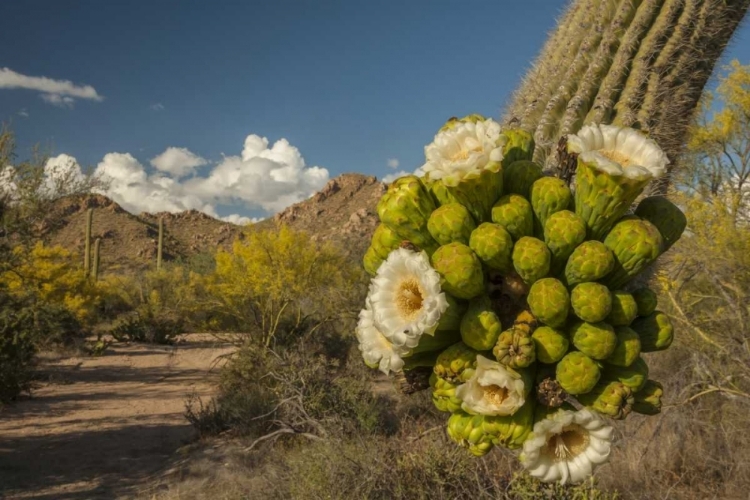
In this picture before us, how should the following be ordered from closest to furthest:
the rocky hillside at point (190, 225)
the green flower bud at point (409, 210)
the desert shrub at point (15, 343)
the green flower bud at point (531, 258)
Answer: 1. the green flower bud at point (531, 258)
2. the green flower bud at point (409, 210)
3. the desert shrub at point (15, 343)
4. the rocky hillside at point (190, 225)

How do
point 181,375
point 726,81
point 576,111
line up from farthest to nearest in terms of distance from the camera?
point 181,375, point 726,81, point 576,111

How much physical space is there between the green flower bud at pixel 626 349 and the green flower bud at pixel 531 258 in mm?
313

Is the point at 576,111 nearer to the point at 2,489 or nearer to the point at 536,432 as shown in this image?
the point at 536,432

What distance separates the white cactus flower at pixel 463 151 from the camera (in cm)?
154

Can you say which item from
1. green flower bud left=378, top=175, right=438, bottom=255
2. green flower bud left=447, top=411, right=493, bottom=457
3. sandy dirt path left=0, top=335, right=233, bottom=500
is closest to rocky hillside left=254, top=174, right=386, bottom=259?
sandy dirt path left=0, top=335, right=233, bottom=500

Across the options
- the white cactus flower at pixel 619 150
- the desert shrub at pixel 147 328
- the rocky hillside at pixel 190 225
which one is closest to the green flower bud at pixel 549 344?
the white cactus flower at pixel 619 150

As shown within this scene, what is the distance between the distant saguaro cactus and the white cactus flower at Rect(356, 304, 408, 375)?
1258mm

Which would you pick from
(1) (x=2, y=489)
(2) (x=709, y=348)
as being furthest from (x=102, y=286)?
(2) (x=709, y=348)

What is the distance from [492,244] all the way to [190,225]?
258ft

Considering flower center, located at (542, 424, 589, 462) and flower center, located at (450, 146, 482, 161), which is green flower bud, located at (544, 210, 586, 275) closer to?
flower center, located at (450, 146, 482, 161)

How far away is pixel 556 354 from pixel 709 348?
8.82 meters

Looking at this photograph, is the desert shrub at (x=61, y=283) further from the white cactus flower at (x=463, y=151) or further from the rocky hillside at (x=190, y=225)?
the white cactus flower at (x=463, y=151)

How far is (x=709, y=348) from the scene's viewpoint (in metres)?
8.65

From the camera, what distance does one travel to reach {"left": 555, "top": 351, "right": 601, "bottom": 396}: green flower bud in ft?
4.93
